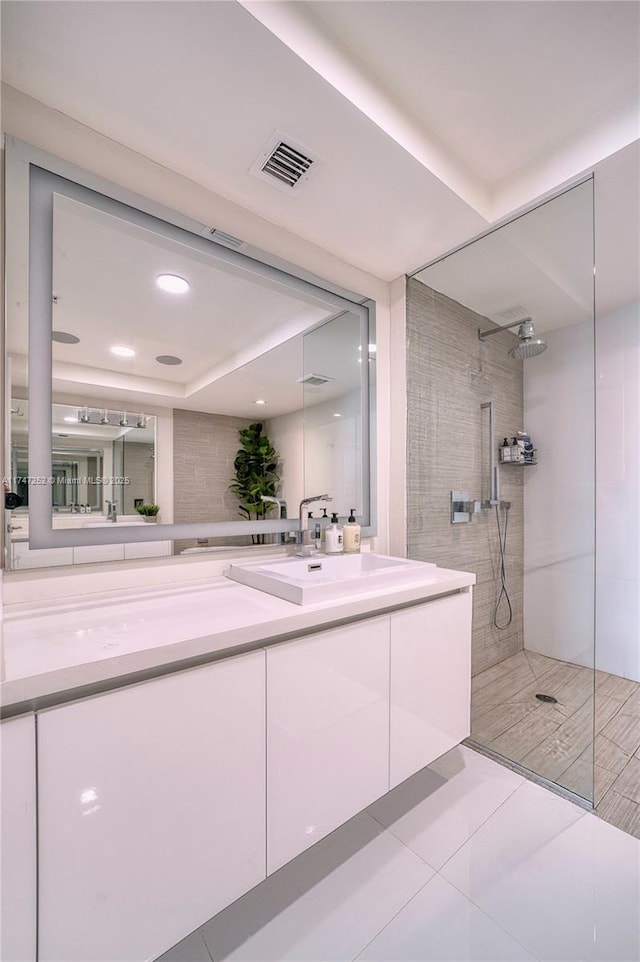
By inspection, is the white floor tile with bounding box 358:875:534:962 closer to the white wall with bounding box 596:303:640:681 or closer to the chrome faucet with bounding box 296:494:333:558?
the chrome faucet with bounding box 296:494:333:558

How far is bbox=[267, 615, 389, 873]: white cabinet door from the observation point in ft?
3.39

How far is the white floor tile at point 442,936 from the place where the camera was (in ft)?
3.36

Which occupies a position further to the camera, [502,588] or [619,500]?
[619,500]

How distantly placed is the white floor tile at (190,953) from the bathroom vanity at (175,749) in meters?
0.25

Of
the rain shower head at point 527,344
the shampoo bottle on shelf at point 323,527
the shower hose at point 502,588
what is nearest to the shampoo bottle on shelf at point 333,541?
the shampoo bottle on shelf at point 323,527

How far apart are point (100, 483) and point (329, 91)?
1306mm

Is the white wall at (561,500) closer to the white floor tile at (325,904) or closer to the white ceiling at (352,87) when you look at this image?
the white ceiling at (352,87)

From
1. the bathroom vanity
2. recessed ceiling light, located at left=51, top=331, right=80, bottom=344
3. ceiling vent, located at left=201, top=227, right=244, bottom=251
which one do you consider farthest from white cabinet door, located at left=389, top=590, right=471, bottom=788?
ceiling vent, located at left=201, top=227, right=244, bottom=251

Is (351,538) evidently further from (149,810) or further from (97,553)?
(149,810)

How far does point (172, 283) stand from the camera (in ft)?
4.50

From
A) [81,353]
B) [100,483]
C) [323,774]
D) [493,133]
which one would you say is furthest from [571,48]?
[323,774]

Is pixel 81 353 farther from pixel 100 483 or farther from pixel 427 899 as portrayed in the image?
pixel 427 899

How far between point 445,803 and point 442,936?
478 mm

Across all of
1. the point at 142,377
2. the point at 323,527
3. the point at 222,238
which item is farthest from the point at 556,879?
the point at 222,238
